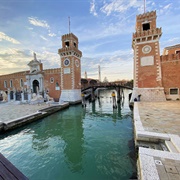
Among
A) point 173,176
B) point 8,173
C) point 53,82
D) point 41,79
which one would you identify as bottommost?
point 173,176

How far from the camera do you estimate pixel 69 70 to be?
19469 millimetres

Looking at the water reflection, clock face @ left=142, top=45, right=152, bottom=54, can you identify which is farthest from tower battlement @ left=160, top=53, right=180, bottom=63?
the water reflection

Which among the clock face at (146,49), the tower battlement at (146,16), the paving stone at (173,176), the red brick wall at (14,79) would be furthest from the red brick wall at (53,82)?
the paving stone at (173,176)

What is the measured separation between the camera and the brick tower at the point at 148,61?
1344cm

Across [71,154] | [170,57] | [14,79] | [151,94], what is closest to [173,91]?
[151,94]

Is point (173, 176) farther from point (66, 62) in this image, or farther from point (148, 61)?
point (66, 62)

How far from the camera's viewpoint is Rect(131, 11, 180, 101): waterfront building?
1332cm

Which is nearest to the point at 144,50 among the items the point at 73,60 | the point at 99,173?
the point at 73,60

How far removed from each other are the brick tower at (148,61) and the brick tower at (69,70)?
389 inches

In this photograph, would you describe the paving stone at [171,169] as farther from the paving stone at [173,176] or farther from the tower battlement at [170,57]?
the tower battlement at [170,57]

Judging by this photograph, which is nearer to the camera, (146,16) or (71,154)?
(71,154)

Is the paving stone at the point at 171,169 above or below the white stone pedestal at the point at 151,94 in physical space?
below

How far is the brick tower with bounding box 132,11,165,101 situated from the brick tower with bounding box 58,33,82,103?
32.4 ft

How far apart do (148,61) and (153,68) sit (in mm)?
1052
